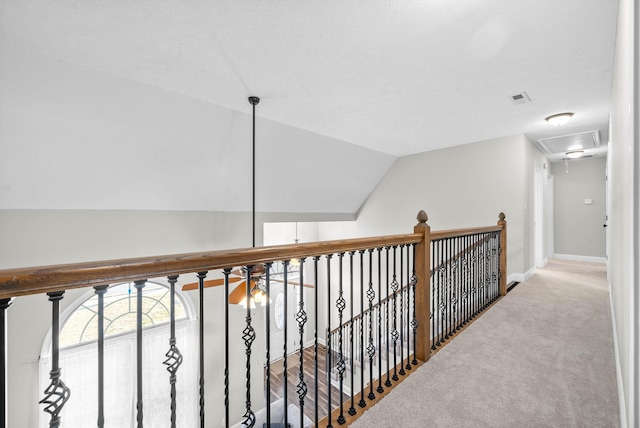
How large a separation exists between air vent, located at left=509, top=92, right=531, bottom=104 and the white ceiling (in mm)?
69

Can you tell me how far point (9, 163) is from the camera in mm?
2709

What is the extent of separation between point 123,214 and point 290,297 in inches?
206

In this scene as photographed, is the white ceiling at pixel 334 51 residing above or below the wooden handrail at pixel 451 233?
above

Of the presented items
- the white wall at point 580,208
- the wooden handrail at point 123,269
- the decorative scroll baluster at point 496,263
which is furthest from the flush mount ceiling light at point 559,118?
the wooden handrail at point 123,269

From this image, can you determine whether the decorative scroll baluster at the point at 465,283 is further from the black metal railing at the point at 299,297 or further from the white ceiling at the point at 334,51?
the white ceiling at the point at 334,51

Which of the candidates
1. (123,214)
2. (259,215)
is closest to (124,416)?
(123,214)

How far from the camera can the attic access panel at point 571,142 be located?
4.57 meters

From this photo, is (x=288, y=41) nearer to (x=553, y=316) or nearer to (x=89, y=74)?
(x=89, y=74)

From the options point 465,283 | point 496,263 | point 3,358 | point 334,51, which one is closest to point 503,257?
point 496,263

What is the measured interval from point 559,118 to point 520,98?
1.00 meters

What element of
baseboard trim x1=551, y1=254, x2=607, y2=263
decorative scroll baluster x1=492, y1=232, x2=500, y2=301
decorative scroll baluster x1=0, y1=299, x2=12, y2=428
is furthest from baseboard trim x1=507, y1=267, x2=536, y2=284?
decorative scroll baluster x1=0, y1=299, x2=12, y2=428

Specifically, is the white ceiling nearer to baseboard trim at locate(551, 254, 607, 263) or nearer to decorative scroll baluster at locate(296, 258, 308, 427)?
decorative scroll baluster at locate(296, 258, 308, 427)

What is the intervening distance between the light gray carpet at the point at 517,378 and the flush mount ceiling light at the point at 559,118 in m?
2.34

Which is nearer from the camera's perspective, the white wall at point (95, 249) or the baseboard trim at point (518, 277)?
the white wall at point (95, 249)
